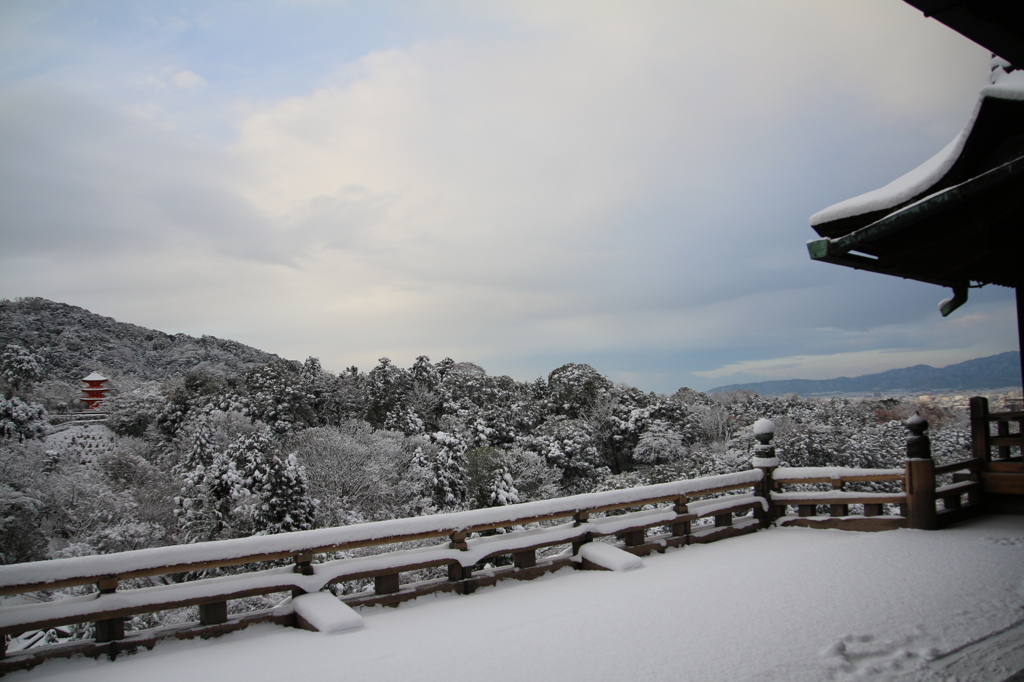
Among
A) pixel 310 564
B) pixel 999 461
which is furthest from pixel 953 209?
pixel 310 564

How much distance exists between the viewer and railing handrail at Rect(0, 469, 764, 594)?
3137 mm

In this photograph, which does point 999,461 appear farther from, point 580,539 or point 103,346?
point 103,346

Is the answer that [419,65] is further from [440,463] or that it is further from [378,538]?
[440,463]

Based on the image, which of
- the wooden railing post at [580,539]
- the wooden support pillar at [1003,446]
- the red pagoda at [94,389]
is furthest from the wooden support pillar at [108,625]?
the red pagoda at [94,389]

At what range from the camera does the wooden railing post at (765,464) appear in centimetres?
632

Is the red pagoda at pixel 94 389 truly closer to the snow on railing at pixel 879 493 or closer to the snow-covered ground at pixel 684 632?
the snow-covered ground at pixel 684 632

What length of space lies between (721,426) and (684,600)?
30857mm

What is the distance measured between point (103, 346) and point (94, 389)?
9573 mm

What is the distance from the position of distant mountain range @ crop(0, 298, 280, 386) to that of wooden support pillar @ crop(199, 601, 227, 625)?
1775 inches

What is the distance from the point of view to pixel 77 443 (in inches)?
1169

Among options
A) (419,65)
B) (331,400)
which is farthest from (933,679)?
(331,400)

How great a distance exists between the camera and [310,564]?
13.0 feet

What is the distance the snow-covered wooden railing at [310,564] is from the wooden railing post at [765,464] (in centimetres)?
82

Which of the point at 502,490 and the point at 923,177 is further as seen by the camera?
the point at 502,490
